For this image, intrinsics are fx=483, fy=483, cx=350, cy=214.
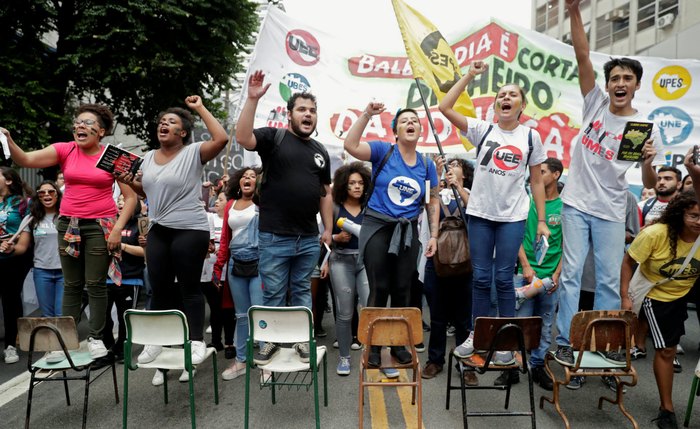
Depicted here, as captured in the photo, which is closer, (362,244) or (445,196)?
(362,244)

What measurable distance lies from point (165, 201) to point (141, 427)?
1718mm

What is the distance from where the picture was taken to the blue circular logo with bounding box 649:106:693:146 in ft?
26.2

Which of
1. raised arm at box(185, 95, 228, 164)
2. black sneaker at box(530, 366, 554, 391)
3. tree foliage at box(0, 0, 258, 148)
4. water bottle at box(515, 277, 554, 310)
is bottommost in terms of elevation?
black sneaker at box(530, 366, 554, 391)

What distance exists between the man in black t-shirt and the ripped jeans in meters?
1.49

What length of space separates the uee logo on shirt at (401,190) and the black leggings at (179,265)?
165 cm

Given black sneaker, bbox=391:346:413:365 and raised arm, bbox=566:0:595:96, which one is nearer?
raised arm, bbox=566:0:595:96

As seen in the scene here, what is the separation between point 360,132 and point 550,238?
214 centimetres

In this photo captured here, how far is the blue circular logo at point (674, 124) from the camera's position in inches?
315

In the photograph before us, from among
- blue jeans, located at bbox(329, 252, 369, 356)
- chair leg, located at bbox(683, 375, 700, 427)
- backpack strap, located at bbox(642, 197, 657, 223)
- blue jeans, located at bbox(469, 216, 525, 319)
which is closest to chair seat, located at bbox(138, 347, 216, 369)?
blue jeans, located at bbox(329, 252, 369, 356)

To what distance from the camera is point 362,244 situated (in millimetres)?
4176

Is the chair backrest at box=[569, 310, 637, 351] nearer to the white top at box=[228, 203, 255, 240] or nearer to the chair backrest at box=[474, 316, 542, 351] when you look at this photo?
the chair backrest at box=[474, 316, 542, 351]

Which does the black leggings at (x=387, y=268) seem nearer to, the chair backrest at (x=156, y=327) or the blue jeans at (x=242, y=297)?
the blue jeans at (x=242, y=297)

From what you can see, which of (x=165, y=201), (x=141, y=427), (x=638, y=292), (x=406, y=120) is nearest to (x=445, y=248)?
(x=406, y=120)

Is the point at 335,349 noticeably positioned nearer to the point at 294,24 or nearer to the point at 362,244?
the point at 362,244
